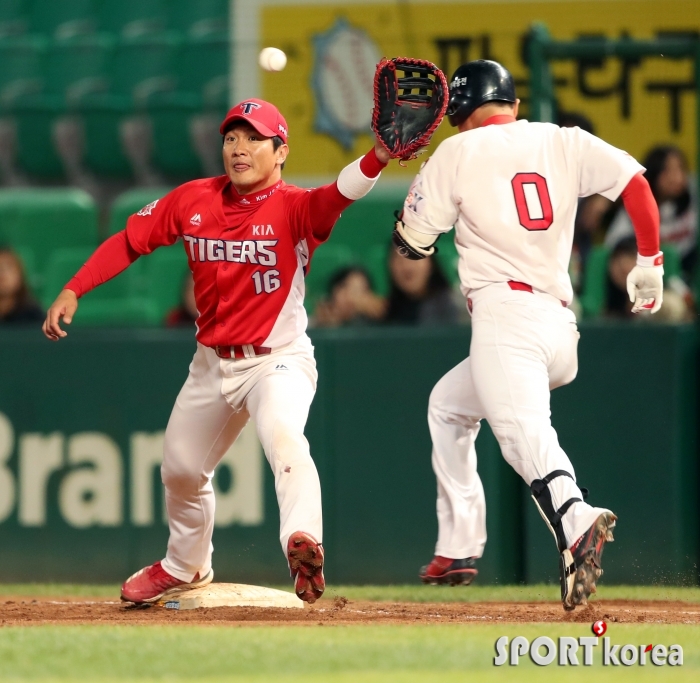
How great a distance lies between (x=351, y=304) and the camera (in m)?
7.79

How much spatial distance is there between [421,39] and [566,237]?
2992 mm

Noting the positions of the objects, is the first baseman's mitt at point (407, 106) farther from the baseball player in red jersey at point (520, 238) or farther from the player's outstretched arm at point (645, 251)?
the player's outstretched arm at point (645, 251)

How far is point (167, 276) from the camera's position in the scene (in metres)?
8.50

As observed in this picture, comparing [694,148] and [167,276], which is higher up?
[694,148]

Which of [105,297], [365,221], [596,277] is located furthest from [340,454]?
[105,297]

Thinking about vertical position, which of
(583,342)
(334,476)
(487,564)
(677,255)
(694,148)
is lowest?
(487,564)

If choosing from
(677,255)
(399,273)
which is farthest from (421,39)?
(677,255)

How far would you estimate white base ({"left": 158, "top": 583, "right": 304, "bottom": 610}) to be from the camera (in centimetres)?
584

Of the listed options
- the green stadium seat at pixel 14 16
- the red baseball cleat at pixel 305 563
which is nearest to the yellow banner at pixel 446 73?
the red baseball cleat at pixel 305 563

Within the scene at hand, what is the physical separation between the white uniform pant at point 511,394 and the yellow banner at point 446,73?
2.38 meters

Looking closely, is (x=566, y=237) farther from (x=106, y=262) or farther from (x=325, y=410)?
(x=325, y=410)

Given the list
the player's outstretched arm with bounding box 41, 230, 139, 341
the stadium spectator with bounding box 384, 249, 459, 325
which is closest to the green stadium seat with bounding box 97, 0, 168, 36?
the stadium spectator with bounding box 384, 249, 459, 325

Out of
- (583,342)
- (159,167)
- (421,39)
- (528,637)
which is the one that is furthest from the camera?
(159,167)

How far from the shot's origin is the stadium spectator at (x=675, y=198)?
756cm
